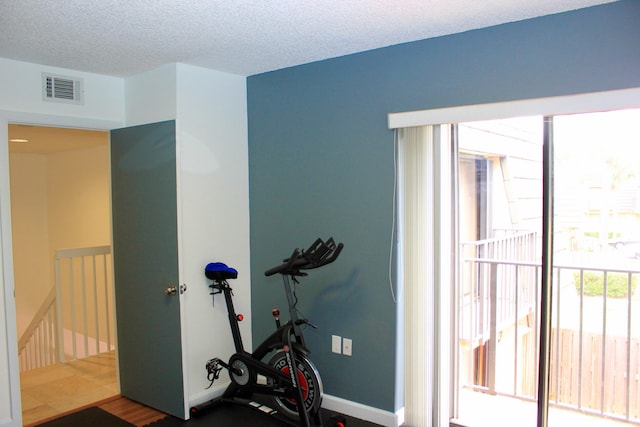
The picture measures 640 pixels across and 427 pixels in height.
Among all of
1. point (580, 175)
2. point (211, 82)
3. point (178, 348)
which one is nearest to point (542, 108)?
point (580, 175)

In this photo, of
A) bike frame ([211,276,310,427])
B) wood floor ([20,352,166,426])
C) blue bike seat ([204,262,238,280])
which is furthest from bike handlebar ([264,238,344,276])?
Result: wood floor ([20,352,166,426])

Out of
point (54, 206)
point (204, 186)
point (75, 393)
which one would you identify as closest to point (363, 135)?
point (204, 186)

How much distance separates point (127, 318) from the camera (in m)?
3.74

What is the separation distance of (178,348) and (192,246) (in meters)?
0.73

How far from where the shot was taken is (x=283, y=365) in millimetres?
3277

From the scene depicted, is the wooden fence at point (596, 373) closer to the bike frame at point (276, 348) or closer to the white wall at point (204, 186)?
the bike frame at point (276, 348)

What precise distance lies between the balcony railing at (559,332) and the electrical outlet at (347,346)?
2.53 ft

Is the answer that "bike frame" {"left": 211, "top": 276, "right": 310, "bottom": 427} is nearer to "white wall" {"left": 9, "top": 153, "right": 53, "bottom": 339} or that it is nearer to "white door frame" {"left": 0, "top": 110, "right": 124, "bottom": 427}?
"white door frame" {"left": 0, "top": 110, "right": 124, "bottom": 427}

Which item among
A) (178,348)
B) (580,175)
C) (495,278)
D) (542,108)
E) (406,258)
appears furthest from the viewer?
(495,278)

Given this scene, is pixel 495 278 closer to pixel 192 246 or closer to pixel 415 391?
pixel 415 391

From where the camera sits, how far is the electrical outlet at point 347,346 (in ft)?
11.0

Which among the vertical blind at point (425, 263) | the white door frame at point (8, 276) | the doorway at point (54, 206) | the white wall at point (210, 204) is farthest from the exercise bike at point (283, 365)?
the doorway at point (54, 206)

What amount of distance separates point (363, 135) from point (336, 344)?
4.91ft

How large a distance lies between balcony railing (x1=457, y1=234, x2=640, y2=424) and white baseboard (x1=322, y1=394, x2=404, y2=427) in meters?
0.60
